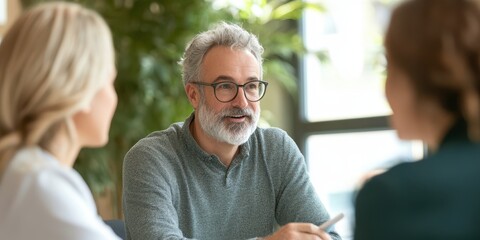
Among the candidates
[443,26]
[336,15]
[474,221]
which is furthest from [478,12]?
[336,15]

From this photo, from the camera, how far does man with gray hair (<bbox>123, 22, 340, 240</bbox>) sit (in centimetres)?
271

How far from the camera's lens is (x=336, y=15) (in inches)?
205

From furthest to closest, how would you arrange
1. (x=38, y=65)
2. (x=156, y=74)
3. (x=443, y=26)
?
(x=156, y=74), (x=38, y=65), (x=443, y=26)

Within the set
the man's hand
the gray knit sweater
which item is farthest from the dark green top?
the gray knit sweater

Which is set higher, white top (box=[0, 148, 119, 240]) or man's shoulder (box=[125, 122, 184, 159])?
white top (box=[0, 148, 119, 240])

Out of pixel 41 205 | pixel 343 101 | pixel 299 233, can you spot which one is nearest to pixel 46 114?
pixel 41 205

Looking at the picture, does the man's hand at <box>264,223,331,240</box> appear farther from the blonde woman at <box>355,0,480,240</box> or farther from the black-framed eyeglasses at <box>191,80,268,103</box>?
the blonde woman at <box>355,0,480,240</box>

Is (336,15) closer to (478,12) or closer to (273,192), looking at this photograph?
(273,192)

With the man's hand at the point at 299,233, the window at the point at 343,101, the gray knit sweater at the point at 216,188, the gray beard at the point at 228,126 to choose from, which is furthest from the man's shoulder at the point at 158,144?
the window at the point at 343,101

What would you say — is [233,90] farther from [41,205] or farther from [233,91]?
[41,205]

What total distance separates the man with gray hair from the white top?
975 millimetres

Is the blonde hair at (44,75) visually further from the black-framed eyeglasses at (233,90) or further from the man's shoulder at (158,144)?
the black-framed eyeglasses at (233,90)

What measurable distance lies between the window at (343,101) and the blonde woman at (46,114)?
3.25m

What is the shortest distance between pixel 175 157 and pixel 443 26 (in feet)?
4.87
